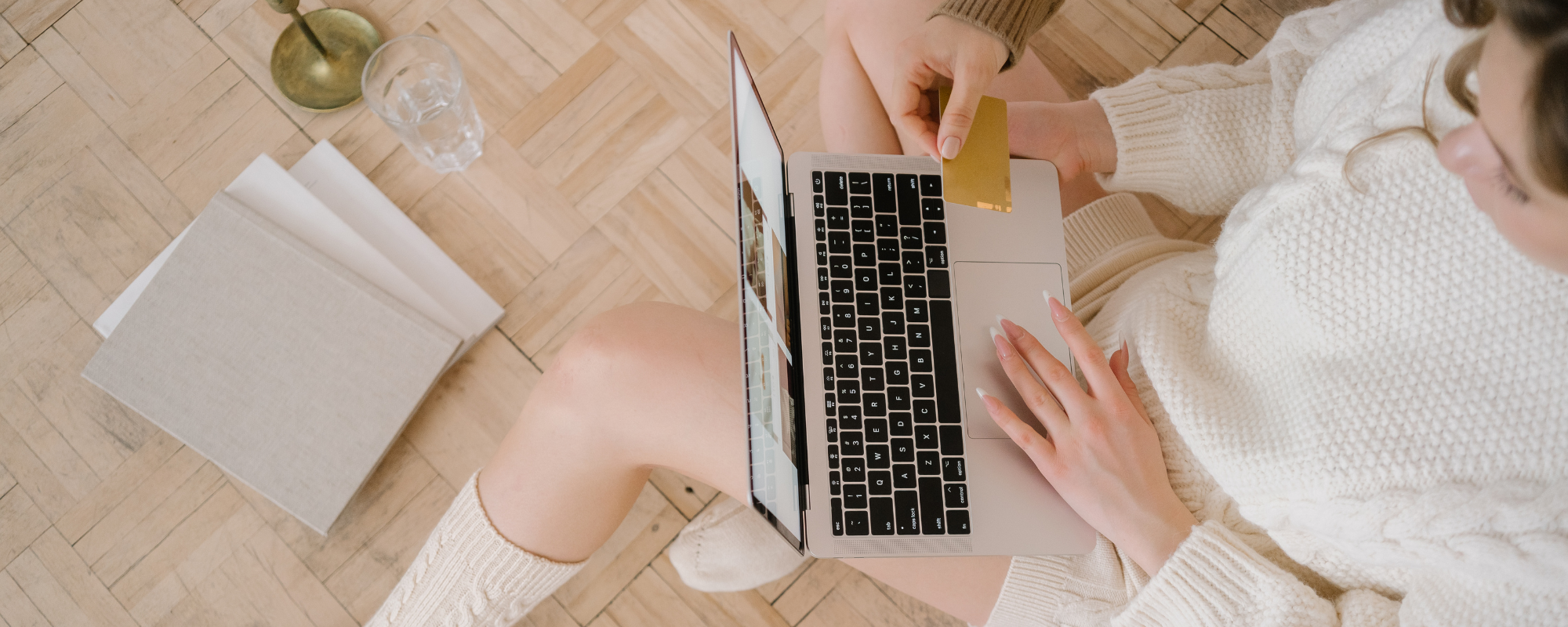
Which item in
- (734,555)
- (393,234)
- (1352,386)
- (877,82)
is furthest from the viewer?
(393,234)

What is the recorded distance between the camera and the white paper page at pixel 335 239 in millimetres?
1107

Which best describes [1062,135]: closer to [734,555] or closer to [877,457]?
[877,457]

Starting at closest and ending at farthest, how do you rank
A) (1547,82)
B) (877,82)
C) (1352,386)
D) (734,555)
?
(1547,82) → (1352,386) → (877,82) → (734,555)

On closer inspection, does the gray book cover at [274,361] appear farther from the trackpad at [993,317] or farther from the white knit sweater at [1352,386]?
the white knit sweater at [1352,386]

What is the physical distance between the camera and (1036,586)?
2.48 ft

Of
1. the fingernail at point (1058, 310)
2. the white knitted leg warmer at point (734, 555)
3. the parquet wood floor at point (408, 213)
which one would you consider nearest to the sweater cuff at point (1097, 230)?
the fingernail at point (1058, 310)

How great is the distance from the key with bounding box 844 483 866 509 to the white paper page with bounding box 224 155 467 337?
0.62 metres

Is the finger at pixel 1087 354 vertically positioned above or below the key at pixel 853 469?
above

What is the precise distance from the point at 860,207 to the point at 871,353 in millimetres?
142

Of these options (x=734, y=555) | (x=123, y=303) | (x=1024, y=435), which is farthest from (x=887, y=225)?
(x=123, y=303)

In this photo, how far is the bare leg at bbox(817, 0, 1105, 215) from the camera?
873 millimetres

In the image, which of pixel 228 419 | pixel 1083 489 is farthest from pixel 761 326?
pixel 228 419

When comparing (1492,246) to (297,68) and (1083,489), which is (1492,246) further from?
(297,68)

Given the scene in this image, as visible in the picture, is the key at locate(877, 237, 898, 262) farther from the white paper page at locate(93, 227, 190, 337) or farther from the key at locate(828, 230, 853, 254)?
the white paper page at locate(93, 227, 190, 337)
